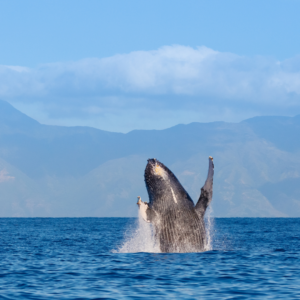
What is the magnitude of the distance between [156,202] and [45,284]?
18.2 feet

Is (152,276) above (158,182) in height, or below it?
below

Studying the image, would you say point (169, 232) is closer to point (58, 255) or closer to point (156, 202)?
point (156, 202)

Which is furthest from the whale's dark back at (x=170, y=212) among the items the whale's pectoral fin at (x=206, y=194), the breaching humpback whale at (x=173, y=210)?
the whale's pectoral fin at (x=206, y=194)

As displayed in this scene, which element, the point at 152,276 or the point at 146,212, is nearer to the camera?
the point at 152,276

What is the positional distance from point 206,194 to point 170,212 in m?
1.56

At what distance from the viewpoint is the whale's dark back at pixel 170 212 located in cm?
2070

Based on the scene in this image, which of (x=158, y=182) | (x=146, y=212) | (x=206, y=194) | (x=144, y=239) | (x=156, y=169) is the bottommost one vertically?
(x=144, y=239)

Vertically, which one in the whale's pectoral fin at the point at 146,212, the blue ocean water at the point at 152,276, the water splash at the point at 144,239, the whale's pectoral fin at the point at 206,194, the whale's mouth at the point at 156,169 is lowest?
the blue ocean water at the point at 152,276

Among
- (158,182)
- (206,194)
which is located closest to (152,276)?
(158,182)

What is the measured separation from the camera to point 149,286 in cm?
1664

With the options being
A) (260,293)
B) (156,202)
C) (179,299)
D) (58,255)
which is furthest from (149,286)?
(58,255)

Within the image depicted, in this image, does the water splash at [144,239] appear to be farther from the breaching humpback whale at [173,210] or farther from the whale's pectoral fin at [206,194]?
the whale's pectoral fin at [206,194]

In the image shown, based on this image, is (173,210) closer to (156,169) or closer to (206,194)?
(206,194)

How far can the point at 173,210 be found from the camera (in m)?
20.8
